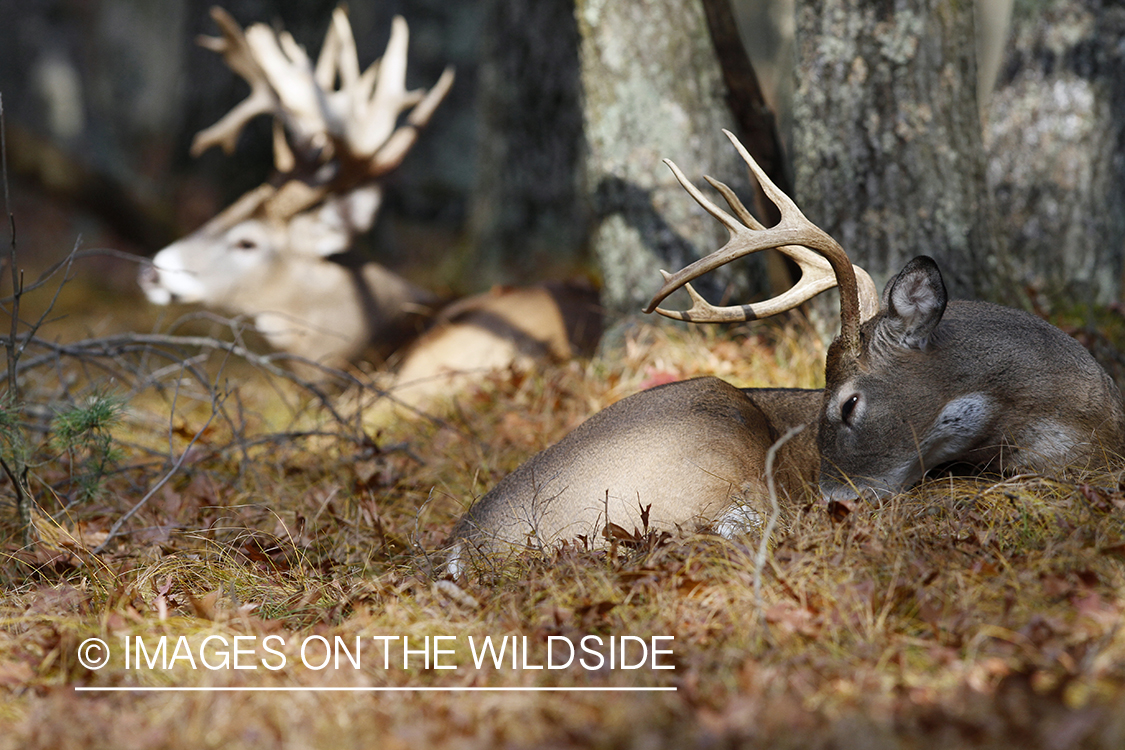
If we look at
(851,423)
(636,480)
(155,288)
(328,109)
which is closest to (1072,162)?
(851,423)

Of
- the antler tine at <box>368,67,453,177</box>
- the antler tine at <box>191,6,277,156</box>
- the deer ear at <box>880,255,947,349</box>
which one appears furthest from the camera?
the antler tine at <box>368,67,453,177</box>

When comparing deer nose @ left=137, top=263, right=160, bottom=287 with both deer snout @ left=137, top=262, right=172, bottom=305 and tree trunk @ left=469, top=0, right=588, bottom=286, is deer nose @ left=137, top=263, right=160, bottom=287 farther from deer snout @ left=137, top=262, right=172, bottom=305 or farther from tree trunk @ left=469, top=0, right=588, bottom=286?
tree trunk @ left=469, top=0, right=588, bottom=286

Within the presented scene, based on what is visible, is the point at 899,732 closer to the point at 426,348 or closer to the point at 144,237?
the point at 426,348

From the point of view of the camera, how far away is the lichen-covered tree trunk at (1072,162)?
5852mm

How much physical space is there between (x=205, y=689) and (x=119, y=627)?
57 cm

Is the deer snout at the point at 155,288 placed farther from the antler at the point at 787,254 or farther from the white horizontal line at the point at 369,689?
the white horizontal line at the point at 369,689

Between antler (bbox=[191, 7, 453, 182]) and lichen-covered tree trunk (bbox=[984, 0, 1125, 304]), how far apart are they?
3935 mm

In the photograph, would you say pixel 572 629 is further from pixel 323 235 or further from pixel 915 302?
pixel 323 235

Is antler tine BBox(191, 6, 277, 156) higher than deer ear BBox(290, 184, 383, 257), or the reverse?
antler tine BBox(191, 6, 277, 156)

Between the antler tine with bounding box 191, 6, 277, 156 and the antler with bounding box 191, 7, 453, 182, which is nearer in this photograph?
the antler tine with bounding box 191, 6, 277, 156

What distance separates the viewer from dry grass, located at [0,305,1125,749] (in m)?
2.08

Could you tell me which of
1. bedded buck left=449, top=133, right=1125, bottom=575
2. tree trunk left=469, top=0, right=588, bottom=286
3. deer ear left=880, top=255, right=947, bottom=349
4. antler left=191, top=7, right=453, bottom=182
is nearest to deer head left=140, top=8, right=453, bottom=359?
antler left=191, top=7, right=453, bottom=182

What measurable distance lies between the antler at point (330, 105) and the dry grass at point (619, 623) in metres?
3.43

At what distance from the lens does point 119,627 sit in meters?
2.79
